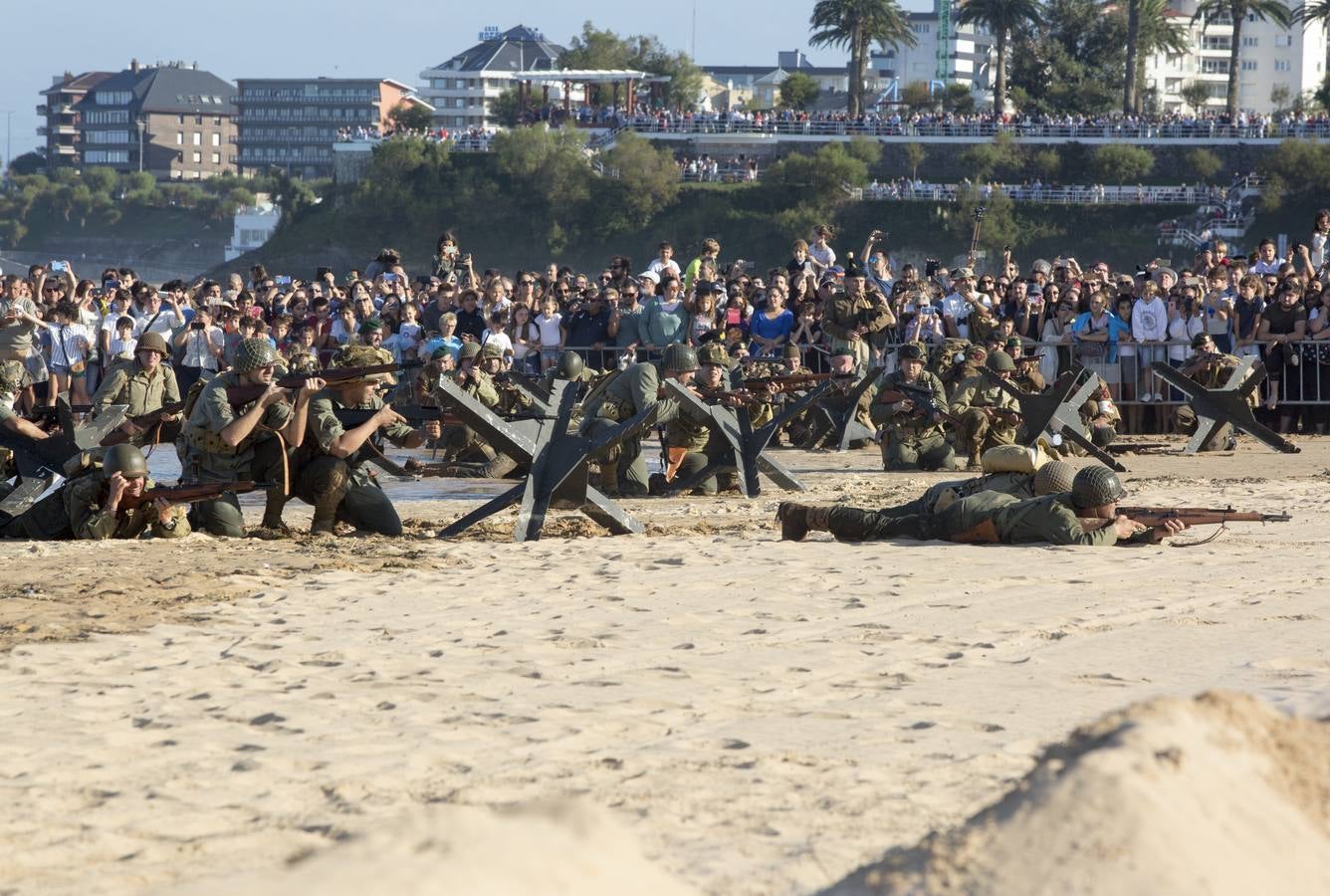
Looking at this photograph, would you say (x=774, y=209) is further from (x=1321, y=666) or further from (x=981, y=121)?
(x=1321, y=666)

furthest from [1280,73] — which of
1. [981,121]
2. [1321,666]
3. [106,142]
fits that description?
[1321,666]

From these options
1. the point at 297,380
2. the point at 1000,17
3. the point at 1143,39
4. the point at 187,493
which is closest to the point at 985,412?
the point at 297,380

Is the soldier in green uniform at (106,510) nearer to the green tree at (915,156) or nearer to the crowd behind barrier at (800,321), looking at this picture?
the crowd behind barrier at (800,321)

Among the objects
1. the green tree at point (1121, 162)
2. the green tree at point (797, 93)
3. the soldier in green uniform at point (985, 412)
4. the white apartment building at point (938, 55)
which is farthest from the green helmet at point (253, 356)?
the white apartment building at point (938, 55)

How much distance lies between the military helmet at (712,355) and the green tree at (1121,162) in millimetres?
69919

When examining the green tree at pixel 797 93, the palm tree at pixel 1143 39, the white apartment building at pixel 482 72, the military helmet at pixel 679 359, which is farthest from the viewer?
the white apartment building at pixel 482 72

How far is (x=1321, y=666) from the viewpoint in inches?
288

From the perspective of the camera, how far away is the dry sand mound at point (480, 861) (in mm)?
3881

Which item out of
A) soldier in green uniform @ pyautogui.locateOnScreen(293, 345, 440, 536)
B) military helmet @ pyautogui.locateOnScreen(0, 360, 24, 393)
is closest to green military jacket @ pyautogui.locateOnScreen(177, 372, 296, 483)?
soldier in green uniform @ pyautogui.locateOnScreen(293, 345, 440, 536)

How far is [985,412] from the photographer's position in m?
16.0

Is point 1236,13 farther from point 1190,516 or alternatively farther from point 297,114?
point 297,114

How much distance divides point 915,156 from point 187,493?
7831cm

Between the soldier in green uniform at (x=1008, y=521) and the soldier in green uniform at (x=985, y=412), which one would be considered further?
the soldier in green uniform at (x=985, y=412)

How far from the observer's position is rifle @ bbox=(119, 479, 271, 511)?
36.7 ft
